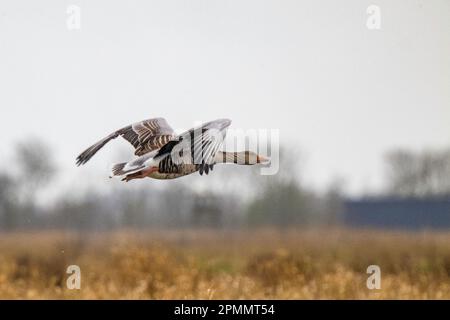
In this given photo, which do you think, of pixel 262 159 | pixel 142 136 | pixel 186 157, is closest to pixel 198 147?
pixel 186 157

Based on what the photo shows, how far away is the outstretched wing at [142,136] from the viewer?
12.5 feet

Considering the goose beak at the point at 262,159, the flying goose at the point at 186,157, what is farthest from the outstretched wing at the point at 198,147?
the goose beak at the point at 262,159

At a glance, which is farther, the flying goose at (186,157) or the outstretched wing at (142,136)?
the outstretched wing at (142,136)

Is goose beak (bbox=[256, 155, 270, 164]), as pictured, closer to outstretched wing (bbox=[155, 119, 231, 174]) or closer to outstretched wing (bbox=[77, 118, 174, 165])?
outstretched wing (bbox=[155, 119, 231, 174])

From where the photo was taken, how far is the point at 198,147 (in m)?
3.44

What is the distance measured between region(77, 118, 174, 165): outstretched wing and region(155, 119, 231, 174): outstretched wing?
10.1 inches

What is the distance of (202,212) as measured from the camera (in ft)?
16.1

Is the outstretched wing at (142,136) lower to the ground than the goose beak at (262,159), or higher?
higher

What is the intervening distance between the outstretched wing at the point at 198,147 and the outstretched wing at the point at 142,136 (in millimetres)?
257

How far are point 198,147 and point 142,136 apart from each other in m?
0.55

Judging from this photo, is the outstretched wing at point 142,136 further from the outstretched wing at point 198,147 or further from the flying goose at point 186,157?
the outstretched wing at point 198,147

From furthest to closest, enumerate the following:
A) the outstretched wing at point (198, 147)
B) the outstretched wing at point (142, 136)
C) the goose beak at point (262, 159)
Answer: the outstretched wing at point (142, 136) → the goose beak at point (262, 159) → the outstretched wing at point (198, 147)

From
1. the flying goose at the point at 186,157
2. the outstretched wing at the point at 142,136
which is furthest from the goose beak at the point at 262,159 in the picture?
the outstretched wing at the point at 142,136

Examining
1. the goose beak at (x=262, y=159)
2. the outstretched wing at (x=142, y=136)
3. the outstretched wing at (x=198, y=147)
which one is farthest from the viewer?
the outstretched wing at (x=142, y=136)
